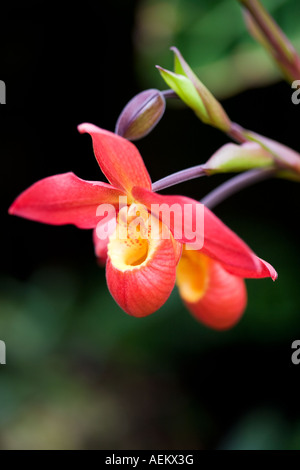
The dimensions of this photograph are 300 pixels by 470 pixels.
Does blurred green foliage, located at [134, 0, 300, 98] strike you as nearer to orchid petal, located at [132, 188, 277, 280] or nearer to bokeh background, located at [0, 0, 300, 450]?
bokeh background, located at [0, 0, 300, 450]

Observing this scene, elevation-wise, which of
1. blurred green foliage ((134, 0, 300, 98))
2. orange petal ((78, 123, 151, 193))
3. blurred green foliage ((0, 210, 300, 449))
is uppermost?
blurred green foliage ((134, 0, 300, 98))

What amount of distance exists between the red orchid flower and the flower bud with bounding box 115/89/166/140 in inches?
1.4

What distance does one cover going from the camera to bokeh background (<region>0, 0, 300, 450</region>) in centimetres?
128

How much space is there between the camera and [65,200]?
24.5 inches

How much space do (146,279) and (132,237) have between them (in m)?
0.07

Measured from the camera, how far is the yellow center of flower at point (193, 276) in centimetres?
78

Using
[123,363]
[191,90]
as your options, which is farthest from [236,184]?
[123,363]

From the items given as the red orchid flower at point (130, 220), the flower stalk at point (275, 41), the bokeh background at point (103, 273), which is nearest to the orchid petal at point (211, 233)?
the red orchid flower at point (130, 220)

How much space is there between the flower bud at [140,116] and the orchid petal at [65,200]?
0.07 meters

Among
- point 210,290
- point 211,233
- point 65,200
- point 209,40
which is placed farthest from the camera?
point 209,40

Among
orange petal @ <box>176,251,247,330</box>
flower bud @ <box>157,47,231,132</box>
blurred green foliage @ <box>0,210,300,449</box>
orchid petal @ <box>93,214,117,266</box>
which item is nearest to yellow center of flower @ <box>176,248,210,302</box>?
orange petal @ <box>176,251,247,330</box>

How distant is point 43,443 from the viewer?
1329mm

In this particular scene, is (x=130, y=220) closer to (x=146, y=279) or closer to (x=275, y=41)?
(x=146, y=279)

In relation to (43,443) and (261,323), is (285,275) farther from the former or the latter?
(43,443)
